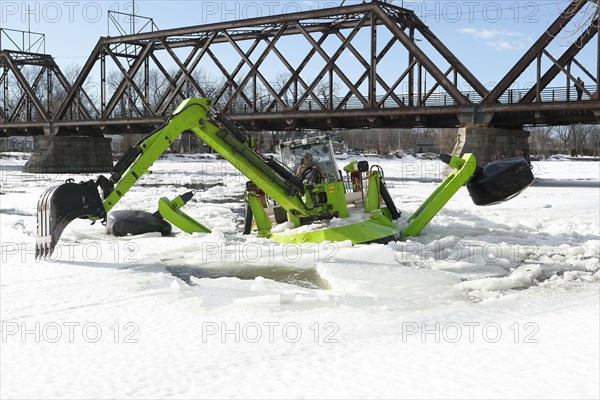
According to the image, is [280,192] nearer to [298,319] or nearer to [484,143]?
[298,319]

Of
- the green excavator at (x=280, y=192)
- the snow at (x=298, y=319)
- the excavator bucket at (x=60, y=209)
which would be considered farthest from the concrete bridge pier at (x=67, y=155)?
the excavator bucket at (x=60, y=209)

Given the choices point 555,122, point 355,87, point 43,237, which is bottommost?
point 43,237

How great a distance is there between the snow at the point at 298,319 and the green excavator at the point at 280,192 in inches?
23.7

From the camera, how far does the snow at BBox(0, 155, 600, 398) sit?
14.3 ft

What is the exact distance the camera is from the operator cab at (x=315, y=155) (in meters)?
12.2

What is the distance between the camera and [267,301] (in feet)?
21.9

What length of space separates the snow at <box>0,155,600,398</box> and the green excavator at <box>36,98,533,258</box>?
601 mm

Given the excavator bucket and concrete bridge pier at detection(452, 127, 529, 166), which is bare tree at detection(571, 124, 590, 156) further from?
the excavator bucket

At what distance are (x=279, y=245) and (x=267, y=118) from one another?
998 inches

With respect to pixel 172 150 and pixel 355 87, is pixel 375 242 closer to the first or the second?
pixel 355 87

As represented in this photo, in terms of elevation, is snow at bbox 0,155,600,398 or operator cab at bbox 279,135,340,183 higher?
operator cab at bbox 279,135,340,183

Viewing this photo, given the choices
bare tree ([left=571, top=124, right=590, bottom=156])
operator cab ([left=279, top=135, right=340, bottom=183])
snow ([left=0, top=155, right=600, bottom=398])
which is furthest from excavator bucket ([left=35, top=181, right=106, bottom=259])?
bare tree ([left=571, top=124, right=590, bottom=156])

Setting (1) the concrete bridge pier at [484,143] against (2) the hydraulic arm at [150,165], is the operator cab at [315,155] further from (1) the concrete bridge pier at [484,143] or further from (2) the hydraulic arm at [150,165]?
(1) the concrete bridge pier at [484,143]

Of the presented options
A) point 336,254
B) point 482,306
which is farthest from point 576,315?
point 336,254
